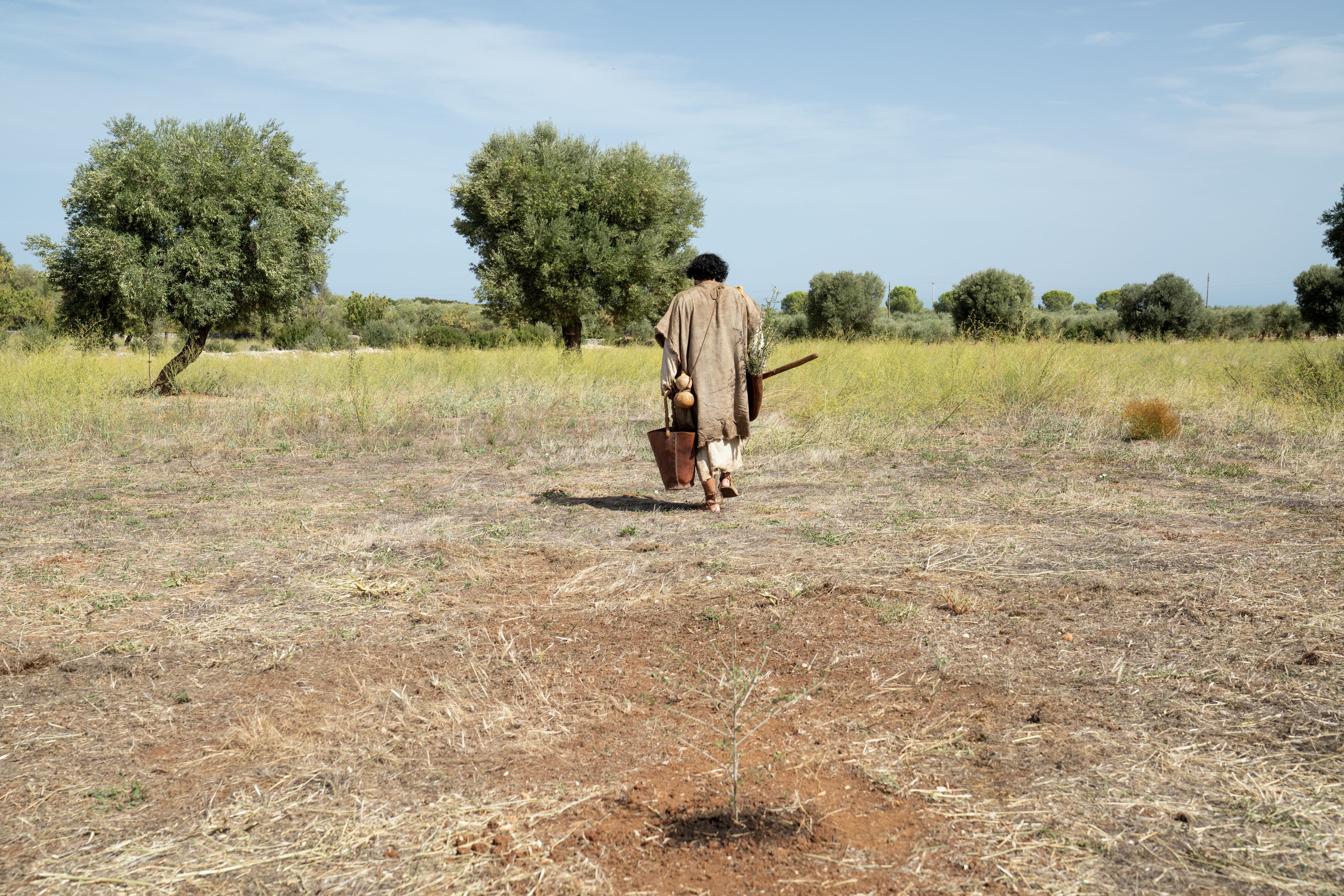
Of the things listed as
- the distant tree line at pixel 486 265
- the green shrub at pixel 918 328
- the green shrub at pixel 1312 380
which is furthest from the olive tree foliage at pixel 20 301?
the green shrub at pixel 1312 380

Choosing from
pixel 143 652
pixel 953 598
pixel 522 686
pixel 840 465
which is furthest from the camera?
pixel 840 465

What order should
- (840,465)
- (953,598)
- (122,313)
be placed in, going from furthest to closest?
1. (122,313)
2. (840,465)
3. (953,598)

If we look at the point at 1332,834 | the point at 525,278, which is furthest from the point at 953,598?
the point at 525,278

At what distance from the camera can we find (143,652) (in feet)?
12.6

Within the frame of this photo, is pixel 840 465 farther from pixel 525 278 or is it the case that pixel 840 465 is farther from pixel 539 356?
pixel 525 278

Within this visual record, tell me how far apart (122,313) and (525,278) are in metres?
8.30

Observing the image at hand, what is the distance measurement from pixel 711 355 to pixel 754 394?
52 centimetres

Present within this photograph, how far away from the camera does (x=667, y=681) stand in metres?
3.52

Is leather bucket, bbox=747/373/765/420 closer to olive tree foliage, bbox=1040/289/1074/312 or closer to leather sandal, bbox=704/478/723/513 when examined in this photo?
leather sandal, bbox=704/478/723/513

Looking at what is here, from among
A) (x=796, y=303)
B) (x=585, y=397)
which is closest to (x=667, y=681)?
(x=585, y=397)

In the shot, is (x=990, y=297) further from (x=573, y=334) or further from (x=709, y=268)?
(x=709, y=268)

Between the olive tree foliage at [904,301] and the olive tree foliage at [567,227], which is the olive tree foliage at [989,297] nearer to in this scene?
the olive tree foliage at [567,227]

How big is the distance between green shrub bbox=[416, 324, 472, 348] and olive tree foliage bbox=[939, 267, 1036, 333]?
14.9m

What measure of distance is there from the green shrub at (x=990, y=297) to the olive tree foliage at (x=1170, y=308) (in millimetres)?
4053
